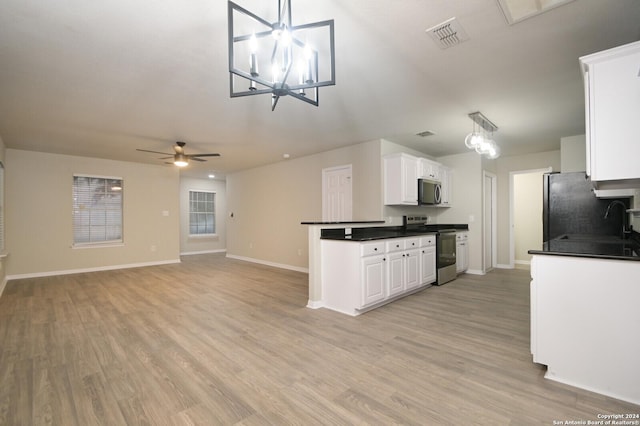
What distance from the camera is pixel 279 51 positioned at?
2432 mm

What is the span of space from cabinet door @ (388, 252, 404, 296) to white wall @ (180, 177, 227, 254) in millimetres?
7380

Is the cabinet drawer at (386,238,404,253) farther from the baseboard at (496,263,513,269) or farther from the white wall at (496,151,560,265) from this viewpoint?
the baseboard at (496,263,513,269)

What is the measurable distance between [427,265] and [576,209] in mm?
2044

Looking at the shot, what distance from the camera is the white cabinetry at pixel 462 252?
569cm

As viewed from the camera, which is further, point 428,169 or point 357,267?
point 428,169

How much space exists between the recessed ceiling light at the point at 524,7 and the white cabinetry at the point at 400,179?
2895 mm

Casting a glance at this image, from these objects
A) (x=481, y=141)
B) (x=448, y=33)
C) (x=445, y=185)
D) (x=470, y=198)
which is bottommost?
(x=470, y=198)

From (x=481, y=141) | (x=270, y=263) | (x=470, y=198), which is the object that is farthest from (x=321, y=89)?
(x=270, y=263)

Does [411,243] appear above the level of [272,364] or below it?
above

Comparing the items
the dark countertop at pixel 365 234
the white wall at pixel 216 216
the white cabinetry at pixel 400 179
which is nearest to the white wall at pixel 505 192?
the dark countertop at pixel 365 234

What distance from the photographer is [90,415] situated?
1745 millimetres

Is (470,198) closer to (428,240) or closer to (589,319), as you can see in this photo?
(428,240)

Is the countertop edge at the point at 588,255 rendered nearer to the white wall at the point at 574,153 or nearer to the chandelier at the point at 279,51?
the chandelier at the point at 279,51

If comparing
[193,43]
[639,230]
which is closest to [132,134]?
[193,43]
